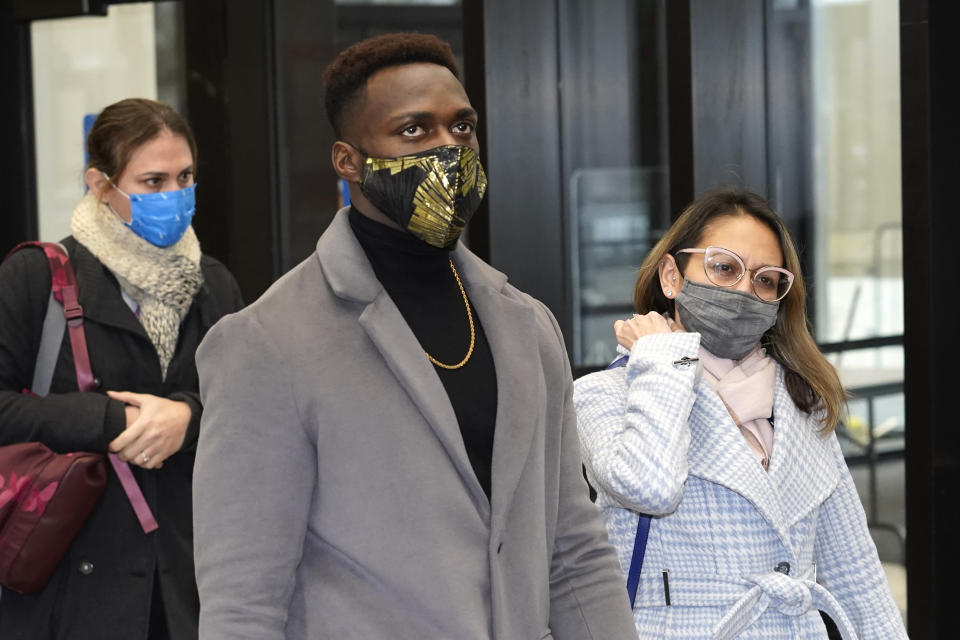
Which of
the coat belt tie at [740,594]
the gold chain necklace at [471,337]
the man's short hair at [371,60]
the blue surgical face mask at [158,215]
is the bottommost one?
the coat belt tie at [740,594]

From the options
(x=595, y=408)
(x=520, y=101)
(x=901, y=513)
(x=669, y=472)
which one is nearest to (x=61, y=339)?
(x=595, y=408)

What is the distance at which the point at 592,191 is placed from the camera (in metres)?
4.77

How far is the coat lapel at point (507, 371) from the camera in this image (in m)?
1.87

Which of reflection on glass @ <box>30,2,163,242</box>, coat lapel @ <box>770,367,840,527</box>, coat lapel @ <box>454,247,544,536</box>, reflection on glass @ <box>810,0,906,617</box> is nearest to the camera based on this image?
coat lapel @ <box>454,247,544,536</box>

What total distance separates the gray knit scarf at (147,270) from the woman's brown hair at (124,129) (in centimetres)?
12

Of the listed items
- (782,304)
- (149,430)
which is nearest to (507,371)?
(782,304)

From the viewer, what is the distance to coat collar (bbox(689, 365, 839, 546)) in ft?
8.84

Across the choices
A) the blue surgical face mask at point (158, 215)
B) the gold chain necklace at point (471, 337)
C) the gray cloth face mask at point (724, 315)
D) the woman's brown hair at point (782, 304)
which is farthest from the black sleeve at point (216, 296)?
the gold chain necklace at point (471, 337)

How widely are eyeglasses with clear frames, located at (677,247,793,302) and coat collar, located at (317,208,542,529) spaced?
38.0 inches

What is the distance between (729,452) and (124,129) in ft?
6.06

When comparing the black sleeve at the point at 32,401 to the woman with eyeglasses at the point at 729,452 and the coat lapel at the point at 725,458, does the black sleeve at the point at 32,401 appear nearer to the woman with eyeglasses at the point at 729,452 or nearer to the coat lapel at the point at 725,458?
the woman with eyeglasses at the point at 729,452

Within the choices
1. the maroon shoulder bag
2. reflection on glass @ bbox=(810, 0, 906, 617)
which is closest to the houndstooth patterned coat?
the maroon shoulder bag

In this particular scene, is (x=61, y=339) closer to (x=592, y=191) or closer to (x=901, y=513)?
(x=592, y=191)

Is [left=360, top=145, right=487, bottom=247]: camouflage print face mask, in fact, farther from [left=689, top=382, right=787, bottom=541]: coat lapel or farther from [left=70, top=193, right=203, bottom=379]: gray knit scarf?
[left=70, top=193, right=203, bottom=379]: gray knit scarf
